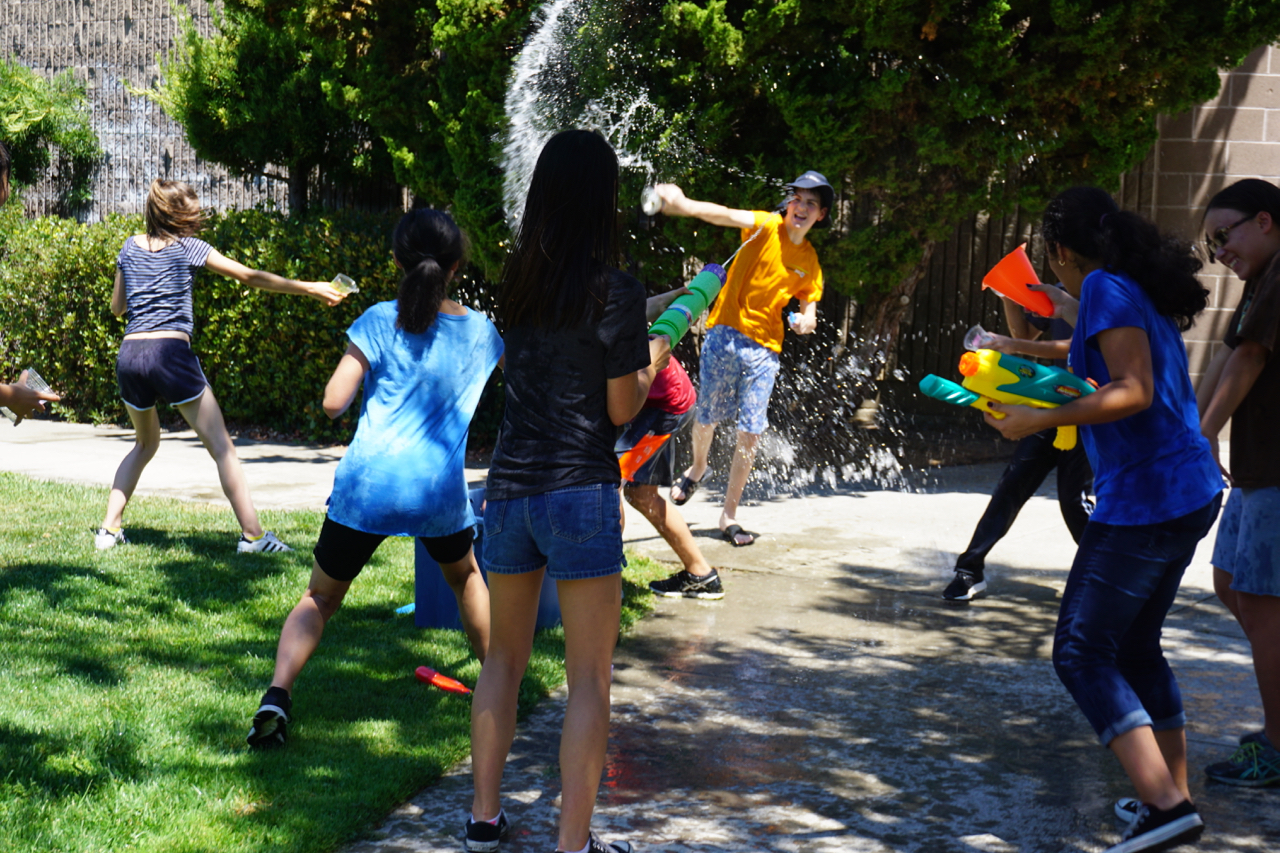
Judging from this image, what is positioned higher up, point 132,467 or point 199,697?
point 132,467

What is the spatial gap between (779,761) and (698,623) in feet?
5.32

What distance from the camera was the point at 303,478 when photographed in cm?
903

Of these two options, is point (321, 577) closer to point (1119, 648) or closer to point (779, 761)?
point (779, 761)

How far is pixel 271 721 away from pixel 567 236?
73.7 inches

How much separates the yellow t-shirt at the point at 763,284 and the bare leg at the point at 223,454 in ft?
9.16

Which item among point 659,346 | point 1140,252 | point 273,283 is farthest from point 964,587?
point 273,283

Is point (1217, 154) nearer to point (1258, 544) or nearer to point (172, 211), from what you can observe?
point (1258, 544)

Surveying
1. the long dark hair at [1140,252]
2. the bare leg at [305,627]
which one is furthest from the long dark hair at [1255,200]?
the bare leg at [305,627]

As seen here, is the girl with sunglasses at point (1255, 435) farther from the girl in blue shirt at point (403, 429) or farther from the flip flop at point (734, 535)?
the flip flop at point (734, 535)

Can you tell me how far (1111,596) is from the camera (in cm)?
331

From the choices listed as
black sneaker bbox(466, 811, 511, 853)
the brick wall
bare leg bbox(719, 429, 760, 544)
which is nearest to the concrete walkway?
black sneaker bbox(466, 811, 511, 853)

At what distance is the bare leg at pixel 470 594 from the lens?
13.6 feet

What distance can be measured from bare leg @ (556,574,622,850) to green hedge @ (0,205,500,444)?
7.49m

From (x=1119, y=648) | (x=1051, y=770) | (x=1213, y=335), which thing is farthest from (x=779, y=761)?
(x=1213, y=335)
